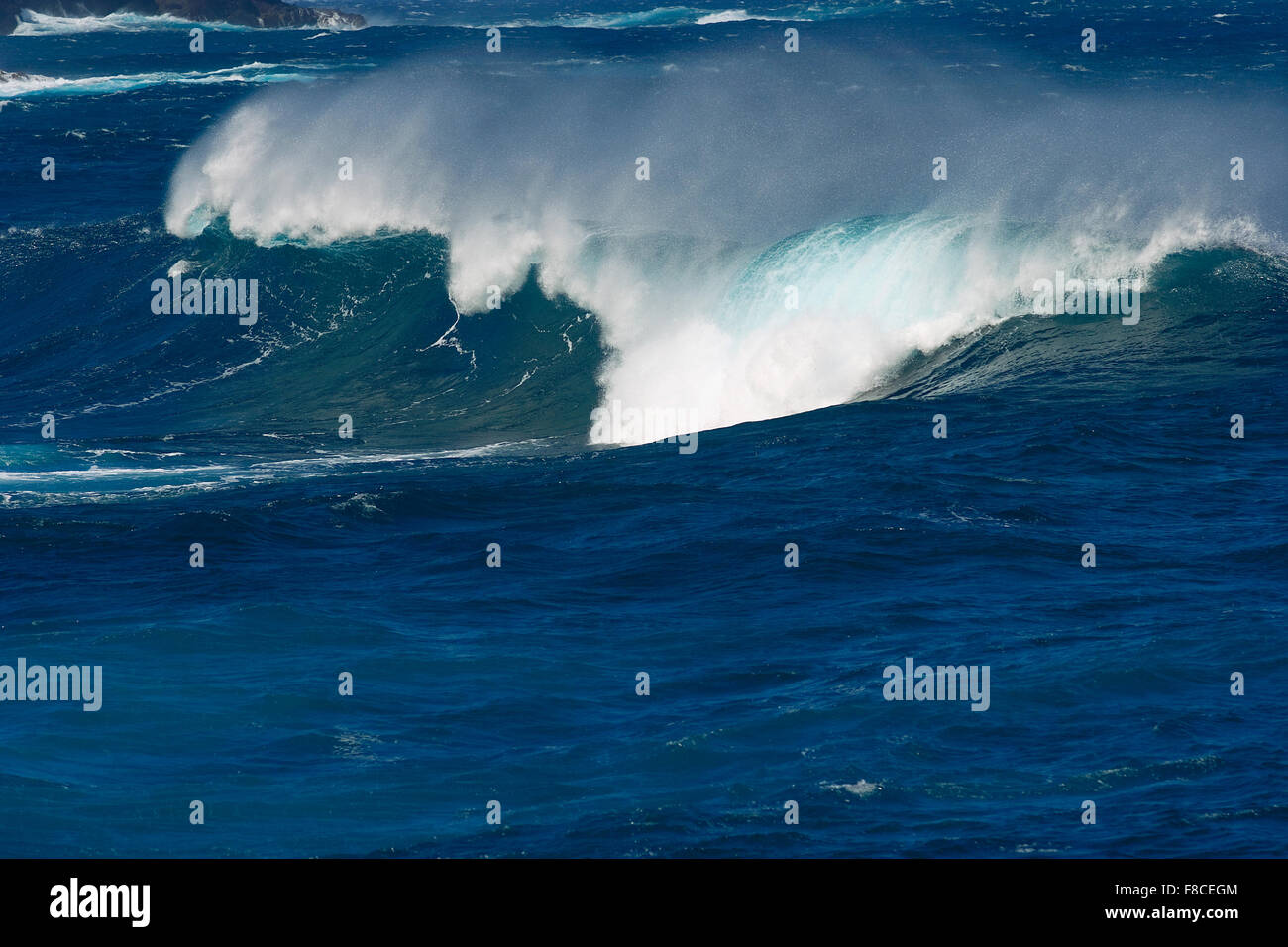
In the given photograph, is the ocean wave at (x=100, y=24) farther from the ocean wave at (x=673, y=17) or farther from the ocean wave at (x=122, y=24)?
the ocean wave at (x=673, y=17)

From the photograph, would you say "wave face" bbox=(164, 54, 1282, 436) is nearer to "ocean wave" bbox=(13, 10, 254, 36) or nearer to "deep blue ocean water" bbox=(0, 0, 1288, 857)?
"deep blue ocean water" bbox=(0, 0, 1288, 857)

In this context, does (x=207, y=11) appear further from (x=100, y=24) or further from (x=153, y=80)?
(x=153, y=80)

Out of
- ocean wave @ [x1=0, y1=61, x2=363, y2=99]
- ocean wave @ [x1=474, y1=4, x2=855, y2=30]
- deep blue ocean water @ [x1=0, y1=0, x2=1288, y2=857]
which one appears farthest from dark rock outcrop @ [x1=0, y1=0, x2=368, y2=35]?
deep blue ocean water @ [x1=0, y1=0, x2=1288, y2=857]

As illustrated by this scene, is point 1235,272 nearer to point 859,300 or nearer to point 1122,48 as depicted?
point 859,300

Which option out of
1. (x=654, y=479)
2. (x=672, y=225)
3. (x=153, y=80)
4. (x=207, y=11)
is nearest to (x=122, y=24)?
(x=207, y=11)

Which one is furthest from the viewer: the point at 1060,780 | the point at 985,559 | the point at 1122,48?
the point at 1122,48

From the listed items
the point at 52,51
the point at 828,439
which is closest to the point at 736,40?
the point at 52,51
